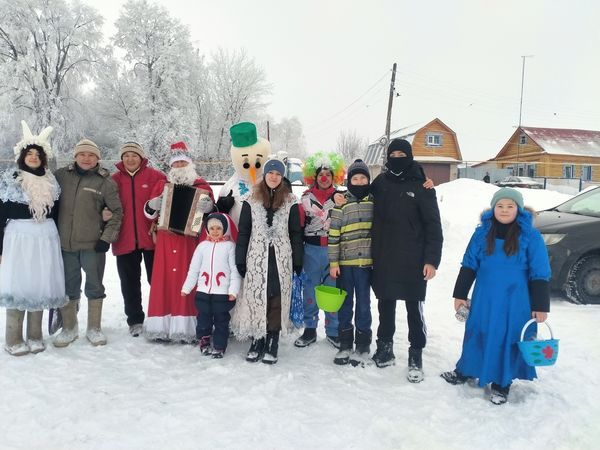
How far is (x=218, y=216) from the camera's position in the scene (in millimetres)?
3936

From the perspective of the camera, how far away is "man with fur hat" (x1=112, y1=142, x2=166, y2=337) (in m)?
4.30

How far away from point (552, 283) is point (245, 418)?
475 cm

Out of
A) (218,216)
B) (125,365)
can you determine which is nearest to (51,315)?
(125,365)

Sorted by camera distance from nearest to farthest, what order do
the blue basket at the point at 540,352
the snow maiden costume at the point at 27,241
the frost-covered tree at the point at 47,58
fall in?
1. the blue basket at the point at 540,352
2. the snow maiden costume at the point at 27,241
3. the frost-covered tree at the point at 47,58

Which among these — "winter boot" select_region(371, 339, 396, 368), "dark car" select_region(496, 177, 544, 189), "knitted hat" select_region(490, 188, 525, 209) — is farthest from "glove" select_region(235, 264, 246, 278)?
"dark car" select_region(496, 177, 544, 189)

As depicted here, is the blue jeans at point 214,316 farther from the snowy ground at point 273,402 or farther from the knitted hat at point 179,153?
the knitted hat at point 179,153

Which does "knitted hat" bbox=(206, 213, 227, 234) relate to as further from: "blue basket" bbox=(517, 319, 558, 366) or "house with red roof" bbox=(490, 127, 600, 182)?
"house with red roof" bbox=(490, 127, 600, 182)

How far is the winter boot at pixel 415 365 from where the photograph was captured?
3.54 meters

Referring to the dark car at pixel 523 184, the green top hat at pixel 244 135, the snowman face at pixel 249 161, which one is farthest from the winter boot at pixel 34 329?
the dark car at pixel 523 184

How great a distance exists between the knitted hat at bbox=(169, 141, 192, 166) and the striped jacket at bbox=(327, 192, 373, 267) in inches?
64.5

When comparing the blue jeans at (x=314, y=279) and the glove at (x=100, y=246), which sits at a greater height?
the glove at (x=100, y=246)

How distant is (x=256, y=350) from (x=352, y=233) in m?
1.41

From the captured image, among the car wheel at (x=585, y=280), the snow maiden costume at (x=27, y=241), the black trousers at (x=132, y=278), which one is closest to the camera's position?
the snow maiden costume at (x=27, y=241)

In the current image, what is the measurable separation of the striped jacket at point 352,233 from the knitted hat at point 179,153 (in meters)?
1.64
